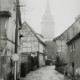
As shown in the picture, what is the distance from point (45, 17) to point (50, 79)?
111169mm

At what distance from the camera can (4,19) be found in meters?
22.5

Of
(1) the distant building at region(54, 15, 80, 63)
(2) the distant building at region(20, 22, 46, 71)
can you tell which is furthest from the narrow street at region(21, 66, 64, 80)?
(2) the distant building at region(20, 22, 46, 71)

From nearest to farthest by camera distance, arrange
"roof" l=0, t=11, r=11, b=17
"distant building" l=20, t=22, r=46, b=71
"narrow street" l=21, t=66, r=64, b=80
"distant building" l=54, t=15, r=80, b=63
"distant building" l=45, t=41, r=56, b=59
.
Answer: "roof" l=0, t=11, r=11, b=17 < "narrow street" l=21, t=66, r=64, b=80 < "distant building" l=54, t=15, r=80, b=63 < "distant building" l=20, t=22, r=46, b=71 < "distant building" l=45, t=41, r=56, b=59

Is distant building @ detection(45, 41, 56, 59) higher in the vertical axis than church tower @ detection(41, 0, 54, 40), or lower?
lower

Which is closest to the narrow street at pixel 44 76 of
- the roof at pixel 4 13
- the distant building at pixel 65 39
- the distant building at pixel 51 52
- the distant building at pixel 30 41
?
the roof at pixel 4 13

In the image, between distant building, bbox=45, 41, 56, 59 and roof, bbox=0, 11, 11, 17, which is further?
distant building, bbox=45, 41, 56, 59

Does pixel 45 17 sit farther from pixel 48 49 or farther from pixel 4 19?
pixel 4 19

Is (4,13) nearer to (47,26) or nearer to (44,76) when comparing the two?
(44,76)

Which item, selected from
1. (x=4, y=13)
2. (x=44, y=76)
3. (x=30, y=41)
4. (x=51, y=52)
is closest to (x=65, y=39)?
(x=30, y=41)

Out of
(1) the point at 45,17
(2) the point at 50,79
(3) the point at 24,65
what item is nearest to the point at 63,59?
(3) the point at 24,65

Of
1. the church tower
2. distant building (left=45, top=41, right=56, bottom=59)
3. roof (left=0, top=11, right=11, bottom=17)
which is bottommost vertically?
distant building (left=45, top=41, right=56, bottom=59)

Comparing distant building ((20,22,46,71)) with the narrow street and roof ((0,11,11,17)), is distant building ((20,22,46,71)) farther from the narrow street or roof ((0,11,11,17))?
roof ((0,11,11,17))

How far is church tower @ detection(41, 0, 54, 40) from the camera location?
414ft

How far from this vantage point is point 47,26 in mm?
129875
